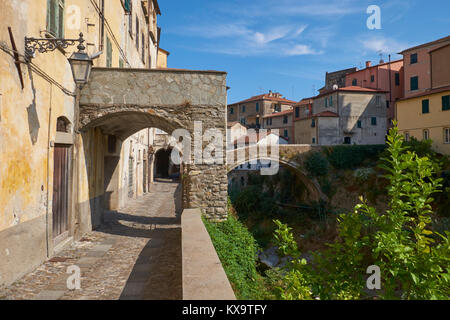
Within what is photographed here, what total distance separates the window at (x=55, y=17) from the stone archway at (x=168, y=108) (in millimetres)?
1612

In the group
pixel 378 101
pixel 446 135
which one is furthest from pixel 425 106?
pixel 378 101

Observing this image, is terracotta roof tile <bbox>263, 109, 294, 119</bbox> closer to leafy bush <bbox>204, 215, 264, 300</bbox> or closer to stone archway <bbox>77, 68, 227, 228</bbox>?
leafy bush <bbox>204, 215, 264, 300</bbox>

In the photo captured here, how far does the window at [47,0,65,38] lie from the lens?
20.8 ft

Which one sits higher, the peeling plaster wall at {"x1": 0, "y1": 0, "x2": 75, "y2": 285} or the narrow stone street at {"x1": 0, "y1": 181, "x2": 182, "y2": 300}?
the peeling plaster wall at {"x1": 0, "y1": 0, "x2": 75, "y2": 285}

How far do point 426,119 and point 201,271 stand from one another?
2536cm

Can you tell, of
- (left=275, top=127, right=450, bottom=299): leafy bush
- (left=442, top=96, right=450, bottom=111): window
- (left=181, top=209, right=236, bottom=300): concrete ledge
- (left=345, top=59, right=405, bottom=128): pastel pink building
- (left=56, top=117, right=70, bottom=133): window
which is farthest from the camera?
(left=345, top=59, right=405, bottom=128): pastel pink building

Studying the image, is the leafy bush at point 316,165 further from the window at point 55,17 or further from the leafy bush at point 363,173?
the window at point 55,17

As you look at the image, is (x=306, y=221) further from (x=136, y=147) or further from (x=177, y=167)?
(x=177, y=167)

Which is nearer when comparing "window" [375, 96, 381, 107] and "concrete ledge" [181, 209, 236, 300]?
"concrete ledge" [181, 209, 236, 300]

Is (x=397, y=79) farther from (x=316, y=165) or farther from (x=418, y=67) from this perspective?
(x=316, y=165)

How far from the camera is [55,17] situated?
6629 millimetres

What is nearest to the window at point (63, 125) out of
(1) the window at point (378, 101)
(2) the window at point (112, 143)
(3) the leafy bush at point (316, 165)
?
(2) the window at point (112, 143)

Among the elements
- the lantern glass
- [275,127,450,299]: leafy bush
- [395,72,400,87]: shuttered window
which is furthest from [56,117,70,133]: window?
[395,72,400,87]: shuttered window

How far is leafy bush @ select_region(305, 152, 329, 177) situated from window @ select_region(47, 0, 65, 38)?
797 inches
